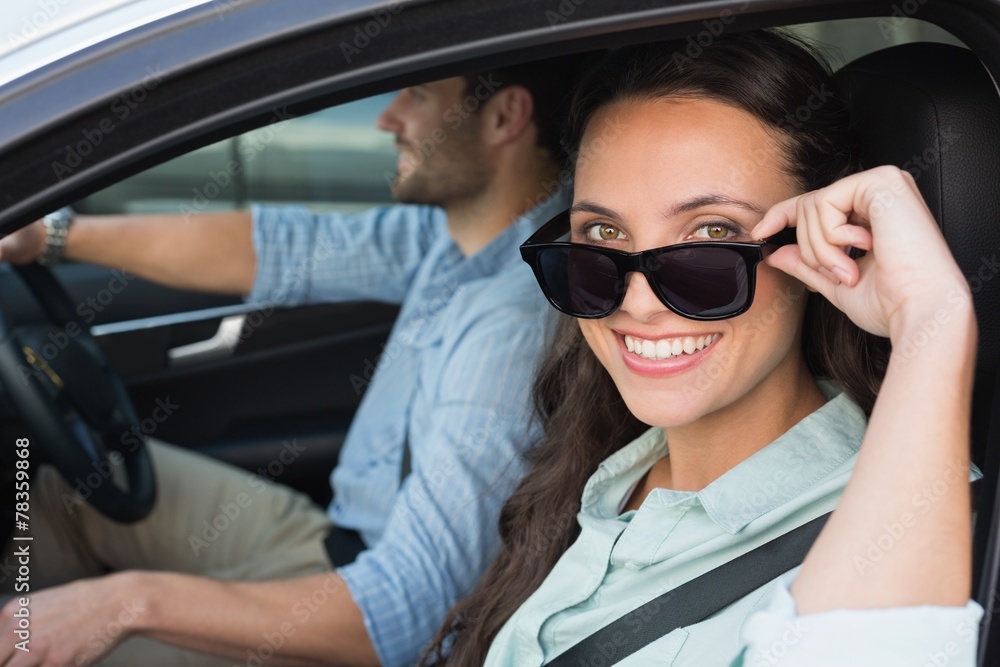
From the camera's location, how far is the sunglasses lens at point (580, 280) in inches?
47.1

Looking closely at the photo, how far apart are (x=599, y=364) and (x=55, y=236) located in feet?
4.51

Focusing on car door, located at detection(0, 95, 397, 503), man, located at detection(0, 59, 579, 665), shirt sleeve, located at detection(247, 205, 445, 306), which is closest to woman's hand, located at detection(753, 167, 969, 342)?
man, located at detection(0, 59, 579, 665)

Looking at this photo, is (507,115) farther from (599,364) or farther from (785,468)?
(785,468)

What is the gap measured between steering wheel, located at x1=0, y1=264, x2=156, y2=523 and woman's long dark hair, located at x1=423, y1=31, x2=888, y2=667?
2.47ft

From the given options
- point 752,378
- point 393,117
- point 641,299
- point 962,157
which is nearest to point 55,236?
point 393,117

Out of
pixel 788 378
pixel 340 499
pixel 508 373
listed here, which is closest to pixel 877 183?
pixel 788 378

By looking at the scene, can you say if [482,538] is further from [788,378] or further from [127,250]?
[127,250]

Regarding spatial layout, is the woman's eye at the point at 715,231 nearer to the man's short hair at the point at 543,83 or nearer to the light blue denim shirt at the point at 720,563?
the light blue denim shirt at the point at 720,563

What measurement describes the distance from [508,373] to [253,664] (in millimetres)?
659

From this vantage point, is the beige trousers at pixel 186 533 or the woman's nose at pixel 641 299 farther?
the beige trousers at pixel 186 533

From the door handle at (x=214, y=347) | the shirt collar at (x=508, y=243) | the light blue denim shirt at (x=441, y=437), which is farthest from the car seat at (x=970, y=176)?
the door handle at (x=214, y=347)

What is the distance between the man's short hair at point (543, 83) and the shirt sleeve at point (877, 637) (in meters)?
0.98

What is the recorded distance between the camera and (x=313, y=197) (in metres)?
3.79

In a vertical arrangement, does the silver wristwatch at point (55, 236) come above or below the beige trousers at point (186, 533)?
above
